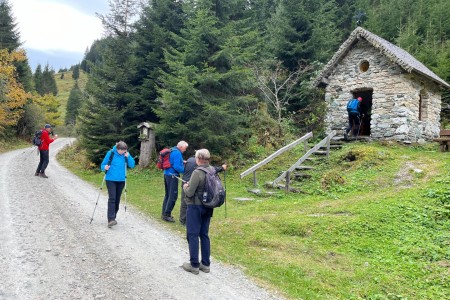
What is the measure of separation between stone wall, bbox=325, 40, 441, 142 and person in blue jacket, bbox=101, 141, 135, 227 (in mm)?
12076

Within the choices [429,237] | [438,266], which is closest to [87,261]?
[438,266]

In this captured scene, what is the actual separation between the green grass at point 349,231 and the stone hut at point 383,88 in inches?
122

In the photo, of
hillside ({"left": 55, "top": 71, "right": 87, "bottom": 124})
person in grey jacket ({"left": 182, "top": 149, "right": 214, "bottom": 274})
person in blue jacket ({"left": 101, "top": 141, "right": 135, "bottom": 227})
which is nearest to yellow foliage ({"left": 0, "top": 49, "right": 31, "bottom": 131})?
person in blue jacket ({"left": 101, "top": 141, "right": 135, "bottom": 227})

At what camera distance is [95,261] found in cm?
533

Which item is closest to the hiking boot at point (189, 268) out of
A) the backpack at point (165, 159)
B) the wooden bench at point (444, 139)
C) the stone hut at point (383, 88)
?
the backpack at point (165, 159)

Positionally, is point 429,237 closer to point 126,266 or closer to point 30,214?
point 126,266

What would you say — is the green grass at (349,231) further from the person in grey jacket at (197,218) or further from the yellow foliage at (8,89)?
the yellow foliage at (8,89)

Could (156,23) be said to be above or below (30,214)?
above

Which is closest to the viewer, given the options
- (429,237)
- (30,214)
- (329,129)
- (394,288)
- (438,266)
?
(394,288)

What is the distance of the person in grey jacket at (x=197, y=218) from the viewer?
5148 millimetres

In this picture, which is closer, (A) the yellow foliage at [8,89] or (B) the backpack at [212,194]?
(B) the backpack at [212,194]

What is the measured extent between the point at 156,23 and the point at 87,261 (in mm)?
15721

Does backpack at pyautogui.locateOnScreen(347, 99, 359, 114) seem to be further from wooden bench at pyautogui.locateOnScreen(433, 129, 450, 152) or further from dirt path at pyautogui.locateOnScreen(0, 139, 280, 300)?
dirt path at pyautogui.locateOnScreen(0, 139, 280, 300)

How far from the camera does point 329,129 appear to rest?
17.0 metres
